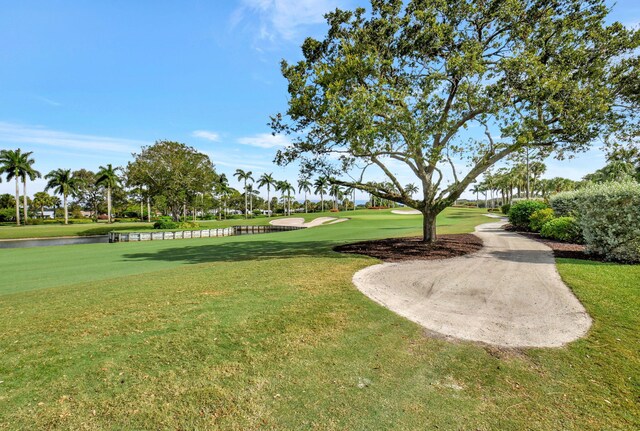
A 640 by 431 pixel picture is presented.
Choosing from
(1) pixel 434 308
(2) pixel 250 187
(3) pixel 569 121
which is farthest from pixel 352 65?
(2) pixel 250 187

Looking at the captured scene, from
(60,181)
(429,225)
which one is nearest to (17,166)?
(60,181)

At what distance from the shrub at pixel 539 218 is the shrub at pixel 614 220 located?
30.9 feet

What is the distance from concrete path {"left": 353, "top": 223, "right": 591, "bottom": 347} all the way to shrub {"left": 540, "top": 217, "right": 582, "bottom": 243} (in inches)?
214

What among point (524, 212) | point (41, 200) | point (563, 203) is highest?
point (41, 200)

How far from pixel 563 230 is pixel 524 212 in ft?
23.8

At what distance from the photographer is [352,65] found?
10562 millimetres

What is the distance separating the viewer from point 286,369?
12.8ft

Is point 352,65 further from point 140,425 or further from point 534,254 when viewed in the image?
point 140,425

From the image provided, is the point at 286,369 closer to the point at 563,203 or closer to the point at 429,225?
the point at 429,225

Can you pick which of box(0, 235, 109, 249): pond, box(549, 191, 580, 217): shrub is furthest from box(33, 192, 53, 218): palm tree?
box(549, 191, 580, 217): shrub

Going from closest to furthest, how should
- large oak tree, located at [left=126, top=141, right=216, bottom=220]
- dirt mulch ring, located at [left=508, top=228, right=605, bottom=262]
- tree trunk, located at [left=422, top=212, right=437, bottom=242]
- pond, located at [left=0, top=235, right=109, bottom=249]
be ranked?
1. dirt mulch ring, located at [left=508, top=228, right=605, bottom=262]
2. tree trunk, located at [left=422, top=212, right=437, bottom=242]
3. pond, located at [left=0, top=235, right=109, bottom=249]
4. large oak tree, located at [left=126, top=141, right=216, bottom=220]

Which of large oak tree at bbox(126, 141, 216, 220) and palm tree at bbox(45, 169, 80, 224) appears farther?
palm tree at bbox(45, 169, 80, 224)

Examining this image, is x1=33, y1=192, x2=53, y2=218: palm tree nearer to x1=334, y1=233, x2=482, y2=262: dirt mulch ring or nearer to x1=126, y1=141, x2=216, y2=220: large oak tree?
x1=126, y1=141, x2=216, y2=220: large oak tree

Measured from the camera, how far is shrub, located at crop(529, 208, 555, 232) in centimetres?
1928
